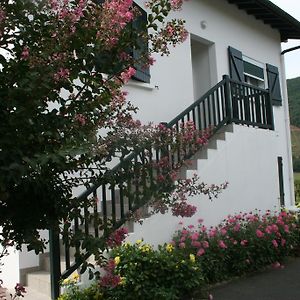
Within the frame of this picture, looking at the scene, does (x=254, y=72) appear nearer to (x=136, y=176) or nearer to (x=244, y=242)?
(x=244, y=242)

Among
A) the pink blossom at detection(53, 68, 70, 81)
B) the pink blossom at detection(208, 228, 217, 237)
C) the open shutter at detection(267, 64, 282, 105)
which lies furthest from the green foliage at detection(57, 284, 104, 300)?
the open shutter at detection(267, 64, 282, 105)

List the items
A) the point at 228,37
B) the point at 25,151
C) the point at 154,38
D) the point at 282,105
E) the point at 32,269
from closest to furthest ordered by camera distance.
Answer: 1. the point at 25,151
2. the point at 154,38
3. the point at 32,269
4. the point at 228,37
5. the point at 282,105

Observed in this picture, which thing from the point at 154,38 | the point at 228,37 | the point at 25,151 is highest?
the point at 228,37

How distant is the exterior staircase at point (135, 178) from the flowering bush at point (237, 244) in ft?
2.62

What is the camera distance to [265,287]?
18.4ft

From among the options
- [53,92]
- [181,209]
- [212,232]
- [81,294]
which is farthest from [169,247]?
[53,92]

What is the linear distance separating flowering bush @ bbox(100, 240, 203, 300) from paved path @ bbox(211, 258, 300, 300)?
23.4 inches

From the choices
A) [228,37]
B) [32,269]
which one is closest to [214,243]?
[32,269]

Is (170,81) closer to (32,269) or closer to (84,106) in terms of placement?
(32,269)

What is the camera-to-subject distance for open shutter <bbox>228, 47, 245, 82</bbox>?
9.93m

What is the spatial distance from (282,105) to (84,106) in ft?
35.0

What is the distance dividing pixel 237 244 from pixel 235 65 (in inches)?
198

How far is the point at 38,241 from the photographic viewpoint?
6.99 ft

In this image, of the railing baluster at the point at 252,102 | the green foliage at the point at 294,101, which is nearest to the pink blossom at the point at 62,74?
the railing baluster at the point at 252,102
